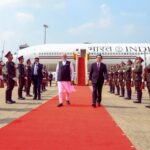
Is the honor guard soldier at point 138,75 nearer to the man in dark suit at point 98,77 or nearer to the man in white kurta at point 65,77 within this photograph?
the man in dark suit at point 98,77

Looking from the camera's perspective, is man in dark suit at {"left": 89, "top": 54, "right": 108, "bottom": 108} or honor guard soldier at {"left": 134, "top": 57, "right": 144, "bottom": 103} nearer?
man in dark suit at {"left": 89, "top": 54, "right": 108, "bottom": 108}

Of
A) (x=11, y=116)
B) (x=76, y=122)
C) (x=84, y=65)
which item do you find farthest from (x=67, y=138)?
(x=84, y=65)

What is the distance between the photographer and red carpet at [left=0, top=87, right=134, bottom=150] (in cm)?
629

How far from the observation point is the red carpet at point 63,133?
6.29 metres

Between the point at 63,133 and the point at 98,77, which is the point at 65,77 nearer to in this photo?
the point at 98,77

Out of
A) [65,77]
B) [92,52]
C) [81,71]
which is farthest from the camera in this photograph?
[92,52]

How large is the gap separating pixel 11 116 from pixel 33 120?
1.05 metres

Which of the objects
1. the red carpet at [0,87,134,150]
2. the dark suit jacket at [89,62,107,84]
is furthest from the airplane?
the red carpet at [0,87,134,150]

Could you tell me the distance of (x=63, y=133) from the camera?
746 centimetres

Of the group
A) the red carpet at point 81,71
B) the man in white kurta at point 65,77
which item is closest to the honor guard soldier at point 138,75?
the man in white kurta at point 65,77

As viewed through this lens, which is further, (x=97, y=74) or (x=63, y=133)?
(x=97, y=74)

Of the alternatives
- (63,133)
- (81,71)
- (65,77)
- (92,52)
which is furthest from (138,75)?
(92,52)

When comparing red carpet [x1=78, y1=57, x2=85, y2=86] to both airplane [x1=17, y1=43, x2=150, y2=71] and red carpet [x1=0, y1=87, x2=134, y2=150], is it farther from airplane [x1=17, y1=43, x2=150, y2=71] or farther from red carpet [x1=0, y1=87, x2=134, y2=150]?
red carpet [x1=0, y1=87, x2=134, y2=150]

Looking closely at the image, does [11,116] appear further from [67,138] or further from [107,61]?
[107,61]
